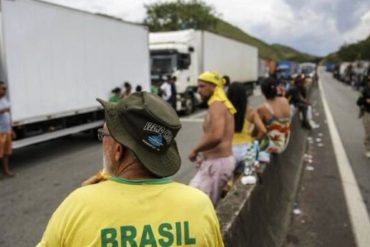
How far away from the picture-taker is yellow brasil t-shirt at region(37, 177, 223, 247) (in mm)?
1616

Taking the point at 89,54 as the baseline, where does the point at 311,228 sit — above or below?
below

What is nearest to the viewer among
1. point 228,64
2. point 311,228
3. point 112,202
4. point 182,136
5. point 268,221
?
point 112,202

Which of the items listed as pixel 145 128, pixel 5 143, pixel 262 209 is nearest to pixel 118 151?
pixel 145 128

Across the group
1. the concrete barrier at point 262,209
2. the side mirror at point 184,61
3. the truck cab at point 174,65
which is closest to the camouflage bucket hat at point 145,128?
the concrete barrier at point 262,209

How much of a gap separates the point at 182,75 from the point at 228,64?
29.8 feet

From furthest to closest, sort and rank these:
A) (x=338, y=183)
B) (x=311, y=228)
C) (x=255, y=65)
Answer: (x=255, y=65) < (x=338, y=183) < (x=311, y=228)

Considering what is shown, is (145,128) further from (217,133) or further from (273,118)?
(273,118)

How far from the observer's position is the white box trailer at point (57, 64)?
9609 millimetres

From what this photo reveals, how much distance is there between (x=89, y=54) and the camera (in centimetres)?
1226

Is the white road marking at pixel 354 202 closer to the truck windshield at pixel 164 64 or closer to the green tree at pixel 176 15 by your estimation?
the truck windshield at pixel 164 64

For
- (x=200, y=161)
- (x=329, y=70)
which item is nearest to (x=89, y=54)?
(x=200, y=161)

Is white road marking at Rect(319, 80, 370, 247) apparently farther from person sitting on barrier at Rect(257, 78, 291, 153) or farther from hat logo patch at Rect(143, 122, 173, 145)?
hat logo patch at Rect(143, 122, 173, 145)

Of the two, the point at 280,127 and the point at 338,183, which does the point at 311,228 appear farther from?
the point at 338,183

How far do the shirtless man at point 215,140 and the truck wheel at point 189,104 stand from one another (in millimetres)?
15592
